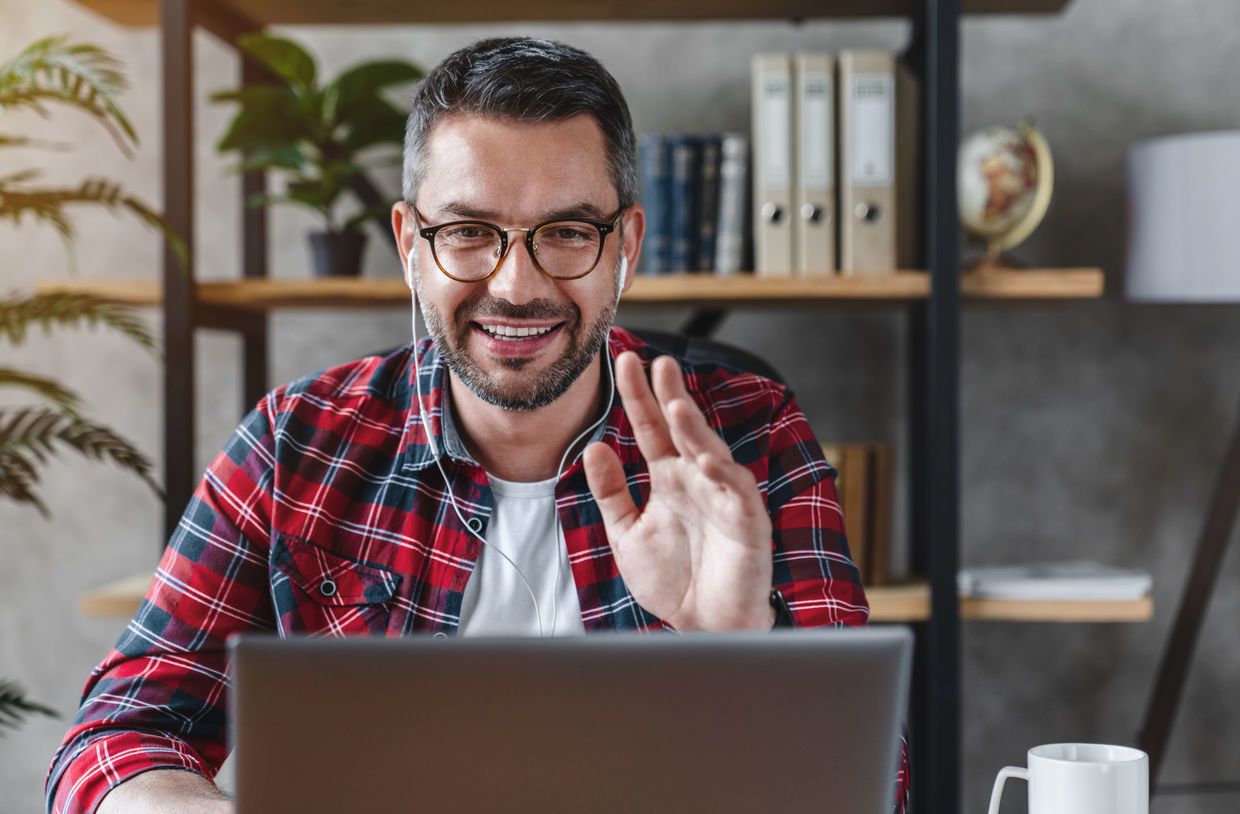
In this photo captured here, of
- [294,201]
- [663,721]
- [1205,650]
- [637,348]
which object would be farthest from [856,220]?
[663,721]

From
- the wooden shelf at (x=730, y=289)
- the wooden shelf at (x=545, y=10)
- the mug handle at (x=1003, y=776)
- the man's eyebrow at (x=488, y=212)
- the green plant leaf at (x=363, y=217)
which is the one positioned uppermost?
the wooden shelf at (x=545, y=10)

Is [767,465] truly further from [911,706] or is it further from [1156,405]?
[1156,405]

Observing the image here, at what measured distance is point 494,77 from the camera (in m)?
1.14

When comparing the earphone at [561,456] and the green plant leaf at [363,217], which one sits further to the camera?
the green plant leaf at [363,217]

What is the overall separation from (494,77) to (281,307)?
88cm

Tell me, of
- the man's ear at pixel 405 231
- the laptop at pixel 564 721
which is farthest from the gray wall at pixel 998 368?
the laptop at pixel 564 721

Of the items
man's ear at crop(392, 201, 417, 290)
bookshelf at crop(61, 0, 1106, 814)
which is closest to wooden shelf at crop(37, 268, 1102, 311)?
bookshelf at crop(61, 0, 1106, 814)

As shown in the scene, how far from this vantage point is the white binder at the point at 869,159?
172 centimetres

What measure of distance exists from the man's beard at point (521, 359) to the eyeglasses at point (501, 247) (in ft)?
0.11

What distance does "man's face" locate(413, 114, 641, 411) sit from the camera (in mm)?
1125

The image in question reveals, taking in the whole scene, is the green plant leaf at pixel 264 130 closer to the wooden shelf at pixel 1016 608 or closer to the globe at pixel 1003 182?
the globe at pixel 1003 182

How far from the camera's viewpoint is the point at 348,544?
46.2 inches

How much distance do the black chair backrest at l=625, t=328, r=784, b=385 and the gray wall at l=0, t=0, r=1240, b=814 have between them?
705 mm

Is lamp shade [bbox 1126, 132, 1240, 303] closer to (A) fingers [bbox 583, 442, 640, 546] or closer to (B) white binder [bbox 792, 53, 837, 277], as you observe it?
(B) white binder [bbox 792, 53, 837, 277]
